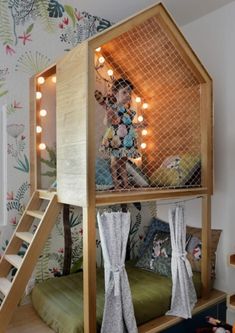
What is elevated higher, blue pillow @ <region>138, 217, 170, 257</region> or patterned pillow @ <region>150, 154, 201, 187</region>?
patterned pillow @ <region>150, 154, 201, 187</region>

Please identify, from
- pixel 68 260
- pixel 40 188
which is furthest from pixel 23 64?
pixel 68 260

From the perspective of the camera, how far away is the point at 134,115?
2371mm

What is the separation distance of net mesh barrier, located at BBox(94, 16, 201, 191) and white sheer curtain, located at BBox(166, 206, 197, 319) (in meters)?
0.26

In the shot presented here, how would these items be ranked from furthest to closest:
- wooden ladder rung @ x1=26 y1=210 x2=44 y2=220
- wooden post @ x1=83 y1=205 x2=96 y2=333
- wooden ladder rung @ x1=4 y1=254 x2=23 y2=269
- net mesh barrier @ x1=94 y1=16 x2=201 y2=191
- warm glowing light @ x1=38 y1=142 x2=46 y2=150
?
warm glowing light @ x1=38 y1=142 x2=46 y2=150 < net mesh barrier @ x1=94 y1=16 x2=201 y2=191 < wooden ladder rung @ x1=26 y1=210 x2=44 y2=220 < wooden ladder rung @ x1=4 y1=254 x2=23 y2=269 < wooden post @ x1=83 y1=205 x2=96 y2=333

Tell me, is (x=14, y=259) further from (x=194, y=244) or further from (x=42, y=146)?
(x=194, y=244)

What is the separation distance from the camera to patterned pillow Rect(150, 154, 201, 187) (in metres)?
2.23

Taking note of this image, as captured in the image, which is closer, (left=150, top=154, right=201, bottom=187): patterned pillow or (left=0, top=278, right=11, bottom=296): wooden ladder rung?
(left=0, top=278, right=11, bottom=296): wooden ladder rung

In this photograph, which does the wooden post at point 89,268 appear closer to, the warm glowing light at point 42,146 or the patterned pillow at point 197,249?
the warm glowing light at point 42,146

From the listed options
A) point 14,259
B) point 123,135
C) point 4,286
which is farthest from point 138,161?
point 4,286

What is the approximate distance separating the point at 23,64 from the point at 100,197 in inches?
50.7

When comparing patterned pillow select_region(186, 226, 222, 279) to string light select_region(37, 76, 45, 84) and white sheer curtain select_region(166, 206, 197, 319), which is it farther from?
string light select_region(37, 76, 45, 84)

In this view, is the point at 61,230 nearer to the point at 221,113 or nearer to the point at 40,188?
the point at 40,188

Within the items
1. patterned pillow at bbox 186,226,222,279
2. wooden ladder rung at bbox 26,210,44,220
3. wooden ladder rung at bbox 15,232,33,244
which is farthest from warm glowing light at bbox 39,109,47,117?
patterned pillow at bbox 186,226,222,279

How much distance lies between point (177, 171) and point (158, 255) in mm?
758
